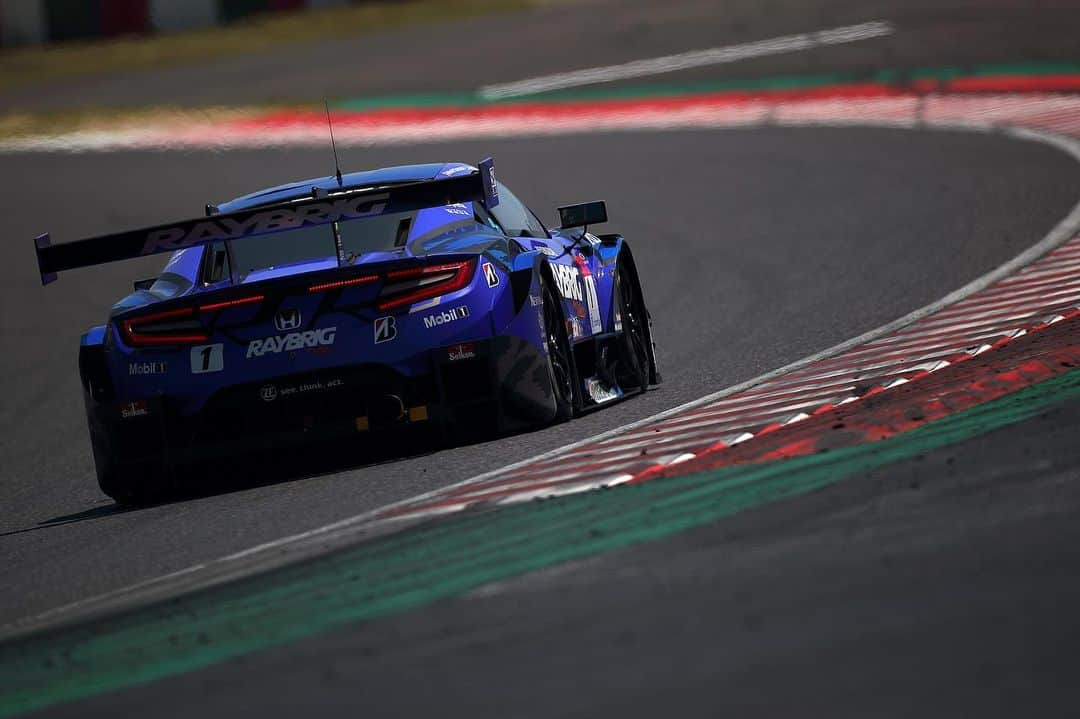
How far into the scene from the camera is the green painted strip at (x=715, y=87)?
23987 mm

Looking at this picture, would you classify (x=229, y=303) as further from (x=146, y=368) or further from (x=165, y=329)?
(x=146, y=368)

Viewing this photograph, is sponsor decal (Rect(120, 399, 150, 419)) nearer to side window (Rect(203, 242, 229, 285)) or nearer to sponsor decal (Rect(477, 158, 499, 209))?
side window (Rect(203, 242, 229, 285))

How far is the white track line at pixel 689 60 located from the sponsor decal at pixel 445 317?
806 inches

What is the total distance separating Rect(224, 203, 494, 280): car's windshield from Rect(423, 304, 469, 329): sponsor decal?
455 mm

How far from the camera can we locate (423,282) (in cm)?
769

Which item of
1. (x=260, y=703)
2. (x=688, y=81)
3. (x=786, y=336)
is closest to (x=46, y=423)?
(x=786, y=336)

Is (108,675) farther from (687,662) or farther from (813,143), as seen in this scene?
(813,143)

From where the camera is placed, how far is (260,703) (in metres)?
4.11

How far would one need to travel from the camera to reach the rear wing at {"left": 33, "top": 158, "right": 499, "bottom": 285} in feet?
24.5

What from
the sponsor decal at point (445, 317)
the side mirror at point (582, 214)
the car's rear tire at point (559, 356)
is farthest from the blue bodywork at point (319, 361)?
the side mirror at point (582, 214)

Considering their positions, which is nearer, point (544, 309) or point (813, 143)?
point (544, 309)

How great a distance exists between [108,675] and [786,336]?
6564 mm

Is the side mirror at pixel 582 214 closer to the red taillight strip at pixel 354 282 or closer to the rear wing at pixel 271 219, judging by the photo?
the rear wing at pixel 271 219

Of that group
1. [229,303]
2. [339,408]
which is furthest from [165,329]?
[339,408]
